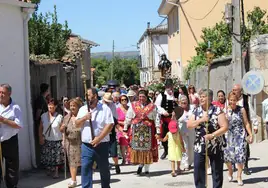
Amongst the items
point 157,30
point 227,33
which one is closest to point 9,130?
point 227,33

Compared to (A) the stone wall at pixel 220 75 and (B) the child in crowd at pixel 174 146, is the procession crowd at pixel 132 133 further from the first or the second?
(A) the stone wall at pixel 220 75

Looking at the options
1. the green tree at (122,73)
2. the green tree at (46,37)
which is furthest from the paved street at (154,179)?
the green tree at (122,73)

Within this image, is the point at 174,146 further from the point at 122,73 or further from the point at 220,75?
the point at 122,73

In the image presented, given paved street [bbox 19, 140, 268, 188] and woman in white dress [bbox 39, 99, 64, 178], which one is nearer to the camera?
paved street [bbox 19, 140, 268, 188]

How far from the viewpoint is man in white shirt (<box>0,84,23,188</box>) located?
29.8 feet

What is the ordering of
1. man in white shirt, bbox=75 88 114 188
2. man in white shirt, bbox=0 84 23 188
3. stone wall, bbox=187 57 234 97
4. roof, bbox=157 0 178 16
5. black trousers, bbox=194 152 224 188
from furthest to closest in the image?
roof, bbox=157 0 178 16
stone wall, bbox=187 57 234 97
man in white shirt, bbox=0 84 23 188
man in white shirt, bbox=75 88 114 188
black trousers, bbox=194 152 224 188

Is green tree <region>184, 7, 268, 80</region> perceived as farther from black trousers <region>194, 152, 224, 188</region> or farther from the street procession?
black trousers <region>194, 152, 224, 188</region>

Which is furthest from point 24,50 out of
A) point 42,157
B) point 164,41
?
point 164,41

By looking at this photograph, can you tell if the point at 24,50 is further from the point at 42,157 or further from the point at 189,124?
the point at 189,124

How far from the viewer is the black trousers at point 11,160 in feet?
30.2

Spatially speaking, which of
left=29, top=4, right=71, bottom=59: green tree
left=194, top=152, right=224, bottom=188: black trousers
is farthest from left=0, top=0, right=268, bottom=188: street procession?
→ left=29, top=4, right=71, bottom=59: green tree

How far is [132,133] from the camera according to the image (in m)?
11.1

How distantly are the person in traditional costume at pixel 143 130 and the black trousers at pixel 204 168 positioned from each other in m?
2.88

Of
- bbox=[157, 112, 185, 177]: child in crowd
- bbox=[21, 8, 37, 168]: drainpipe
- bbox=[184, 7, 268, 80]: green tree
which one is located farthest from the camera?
bbox=[184, 7, 268, 80]: green tree
